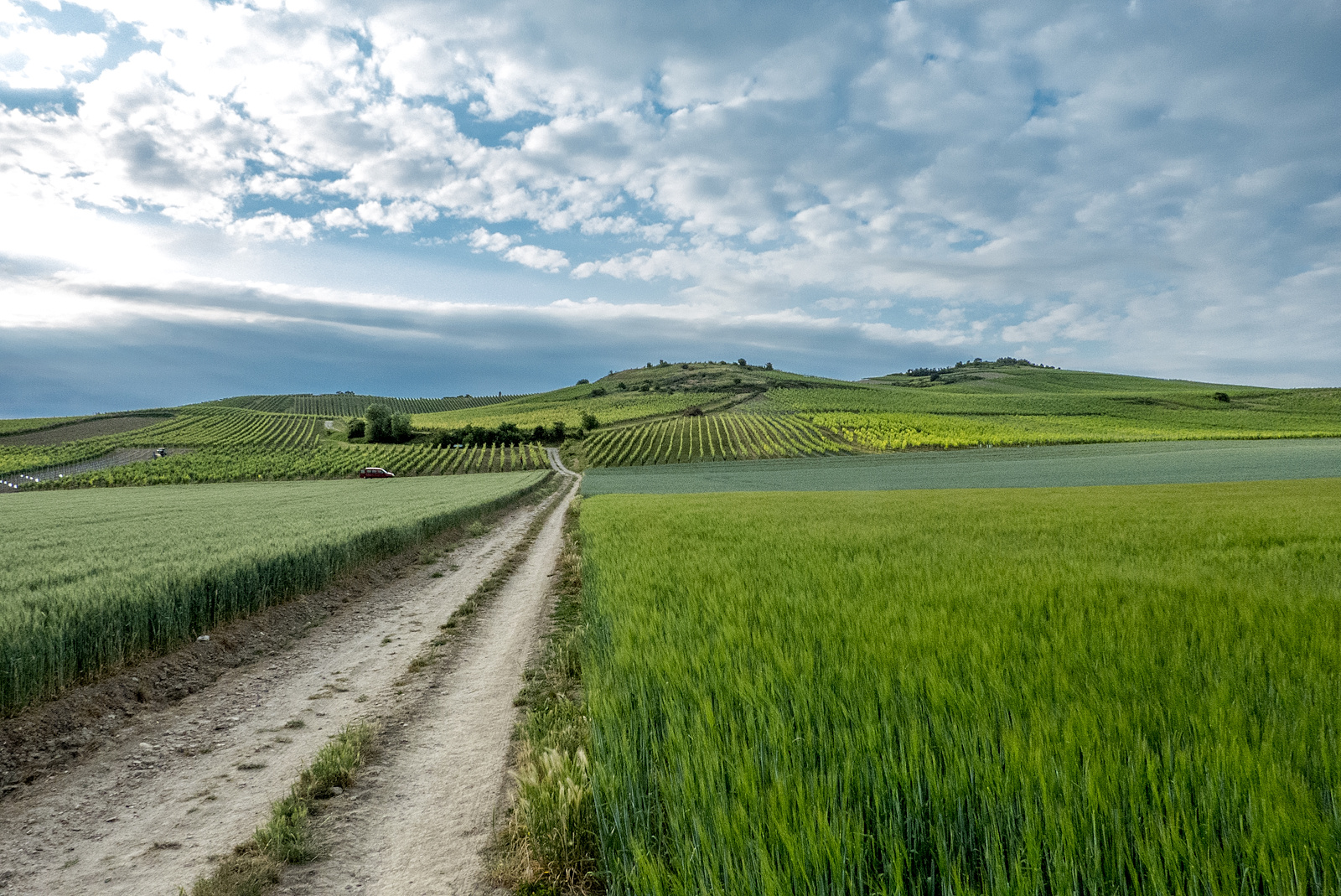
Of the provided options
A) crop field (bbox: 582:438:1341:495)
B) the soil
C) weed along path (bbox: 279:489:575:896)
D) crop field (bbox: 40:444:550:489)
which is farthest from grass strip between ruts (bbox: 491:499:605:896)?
the soil

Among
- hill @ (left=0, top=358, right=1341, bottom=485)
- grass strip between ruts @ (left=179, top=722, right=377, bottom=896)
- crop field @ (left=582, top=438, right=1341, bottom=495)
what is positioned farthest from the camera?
hill @ (left=0, top=358, right=1341, bottom=485)

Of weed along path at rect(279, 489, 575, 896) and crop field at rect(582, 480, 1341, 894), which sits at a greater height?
crop field at rect(582, 480, 1341, 894)

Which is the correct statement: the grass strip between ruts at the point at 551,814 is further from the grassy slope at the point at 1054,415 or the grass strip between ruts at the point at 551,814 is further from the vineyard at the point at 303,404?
the vineyard at the point at 303,404

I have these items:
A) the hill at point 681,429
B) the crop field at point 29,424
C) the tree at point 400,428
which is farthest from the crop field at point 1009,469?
the crop field at point 29,424

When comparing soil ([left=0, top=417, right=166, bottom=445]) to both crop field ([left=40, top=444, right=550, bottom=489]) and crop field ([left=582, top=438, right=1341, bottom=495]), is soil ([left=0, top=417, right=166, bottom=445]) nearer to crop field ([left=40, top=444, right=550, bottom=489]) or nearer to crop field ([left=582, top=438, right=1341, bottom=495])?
crop field ([left=40, top=444, right=550, bottom=489])

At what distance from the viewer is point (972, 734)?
296 cm

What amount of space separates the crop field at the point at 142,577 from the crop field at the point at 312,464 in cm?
6011

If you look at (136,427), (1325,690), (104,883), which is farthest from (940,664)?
(136,427)

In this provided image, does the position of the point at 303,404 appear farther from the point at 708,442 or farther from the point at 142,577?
the point at 142,577

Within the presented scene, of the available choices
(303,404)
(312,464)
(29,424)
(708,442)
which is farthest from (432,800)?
(303,404)

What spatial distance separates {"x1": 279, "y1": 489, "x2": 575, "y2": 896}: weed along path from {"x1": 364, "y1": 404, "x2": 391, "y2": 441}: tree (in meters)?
112

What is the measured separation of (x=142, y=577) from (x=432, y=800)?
25.3ft

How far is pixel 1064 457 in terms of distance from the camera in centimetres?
6556

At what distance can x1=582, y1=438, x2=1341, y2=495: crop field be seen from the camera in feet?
148
